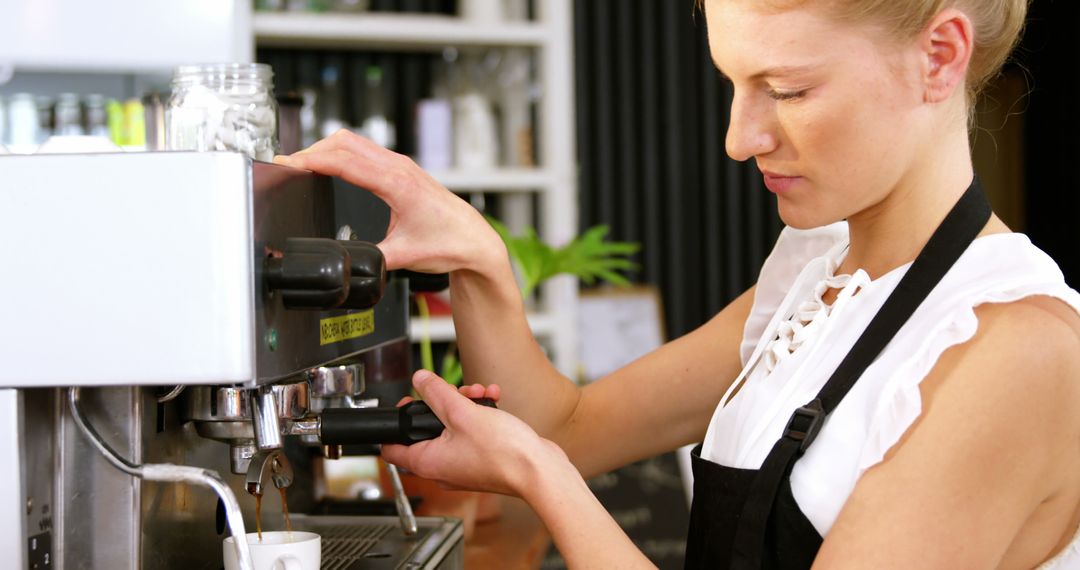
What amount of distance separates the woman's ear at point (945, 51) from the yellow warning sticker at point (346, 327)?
21.4 inches

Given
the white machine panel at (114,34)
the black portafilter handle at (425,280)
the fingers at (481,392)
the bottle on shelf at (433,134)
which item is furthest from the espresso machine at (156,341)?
the bottle on shelf at (433,134)

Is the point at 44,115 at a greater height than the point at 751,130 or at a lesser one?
lesser

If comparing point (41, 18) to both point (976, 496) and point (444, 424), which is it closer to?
point (444, 424)

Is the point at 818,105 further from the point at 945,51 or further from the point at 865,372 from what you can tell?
the point at 865,372

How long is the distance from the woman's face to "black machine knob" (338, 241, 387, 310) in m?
0.37

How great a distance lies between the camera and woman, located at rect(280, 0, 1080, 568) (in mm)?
895

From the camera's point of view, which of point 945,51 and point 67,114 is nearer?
point 945,51

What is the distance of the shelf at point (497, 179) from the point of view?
3139mm

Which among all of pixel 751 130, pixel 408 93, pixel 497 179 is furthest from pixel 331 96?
pixel 751 130

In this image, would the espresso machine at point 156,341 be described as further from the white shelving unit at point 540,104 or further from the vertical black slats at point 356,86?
the vertical black slats at point 356,86

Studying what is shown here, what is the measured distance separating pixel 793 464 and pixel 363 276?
0.40 meters

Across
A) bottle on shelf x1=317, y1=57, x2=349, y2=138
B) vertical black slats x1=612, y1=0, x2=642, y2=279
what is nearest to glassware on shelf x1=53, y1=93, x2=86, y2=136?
bottle on shelf x1=317, y1=57, x2=349, y2=138

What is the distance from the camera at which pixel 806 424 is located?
1.00m

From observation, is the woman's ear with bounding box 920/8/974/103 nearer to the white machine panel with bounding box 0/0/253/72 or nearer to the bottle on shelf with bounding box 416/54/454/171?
the white machine panel with bounding box 0/0/253/72
